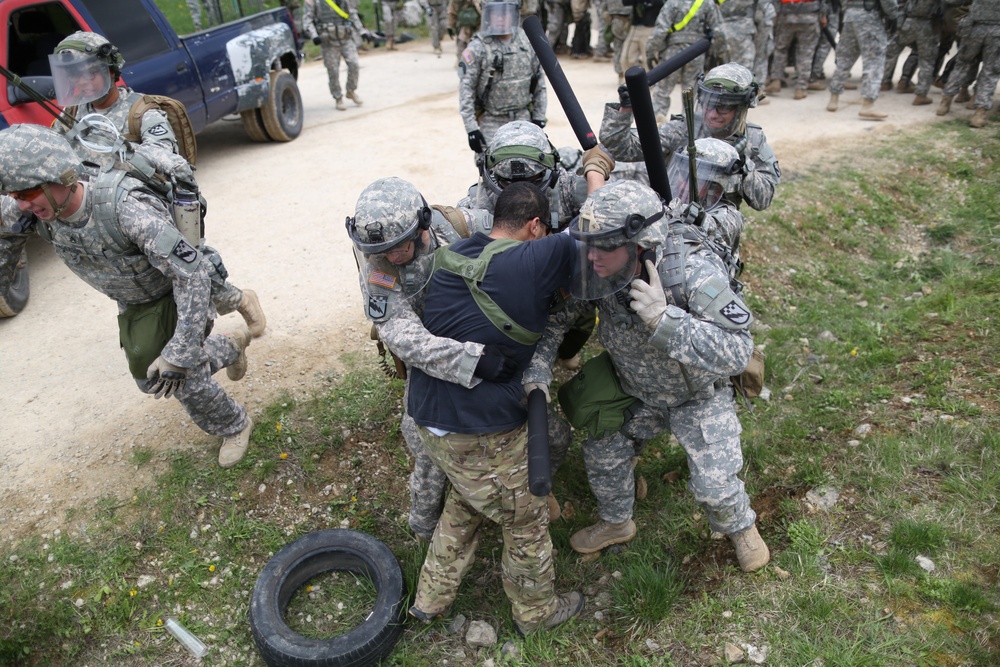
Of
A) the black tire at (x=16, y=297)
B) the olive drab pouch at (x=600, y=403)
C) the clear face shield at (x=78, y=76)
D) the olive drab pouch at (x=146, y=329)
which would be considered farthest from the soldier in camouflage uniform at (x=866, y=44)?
the black tire at (x=16, y=297)

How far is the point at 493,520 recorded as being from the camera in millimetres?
2791

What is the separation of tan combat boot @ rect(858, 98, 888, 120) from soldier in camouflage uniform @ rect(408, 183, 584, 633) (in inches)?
298

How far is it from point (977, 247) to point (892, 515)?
12.5 ft

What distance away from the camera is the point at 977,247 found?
5773 mm

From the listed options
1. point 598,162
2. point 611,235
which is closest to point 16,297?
point 598,162

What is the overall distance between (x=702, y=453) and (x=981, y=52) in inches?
316

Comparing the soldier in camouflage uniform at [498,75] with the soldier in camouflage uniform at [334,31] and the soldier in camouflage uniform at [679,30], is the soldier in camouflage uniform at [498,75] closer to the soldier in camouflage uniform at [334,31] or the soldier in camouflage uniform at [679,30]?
the soldier in camouflage uniform at [679,30]

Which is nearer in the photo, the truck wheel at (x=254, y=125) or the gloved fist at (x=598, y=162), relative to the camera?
the gloved fist at (x=598, y=162)

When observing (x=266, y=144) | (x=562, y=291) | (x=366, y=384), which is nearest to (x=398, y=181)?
(x=562, y=291)

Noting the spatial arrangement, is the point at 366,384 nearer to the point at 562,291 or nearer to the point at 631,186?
the point at 562,291

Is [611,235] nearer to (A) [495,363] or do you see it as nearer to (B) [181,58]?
(A) [495,363]

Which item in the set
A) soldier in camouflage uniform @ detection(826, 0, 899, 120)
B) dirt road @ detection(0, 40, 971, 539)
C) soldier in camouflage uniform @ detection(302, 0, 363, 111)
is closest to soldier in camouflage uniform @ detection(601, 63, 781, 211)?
dirt road @ detection(0, 40, 971, 539)

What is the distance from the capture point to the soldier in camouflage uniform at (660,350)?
2525 mm

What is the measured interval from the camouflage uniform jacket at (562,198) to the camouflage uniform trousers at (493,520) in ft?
4.98
